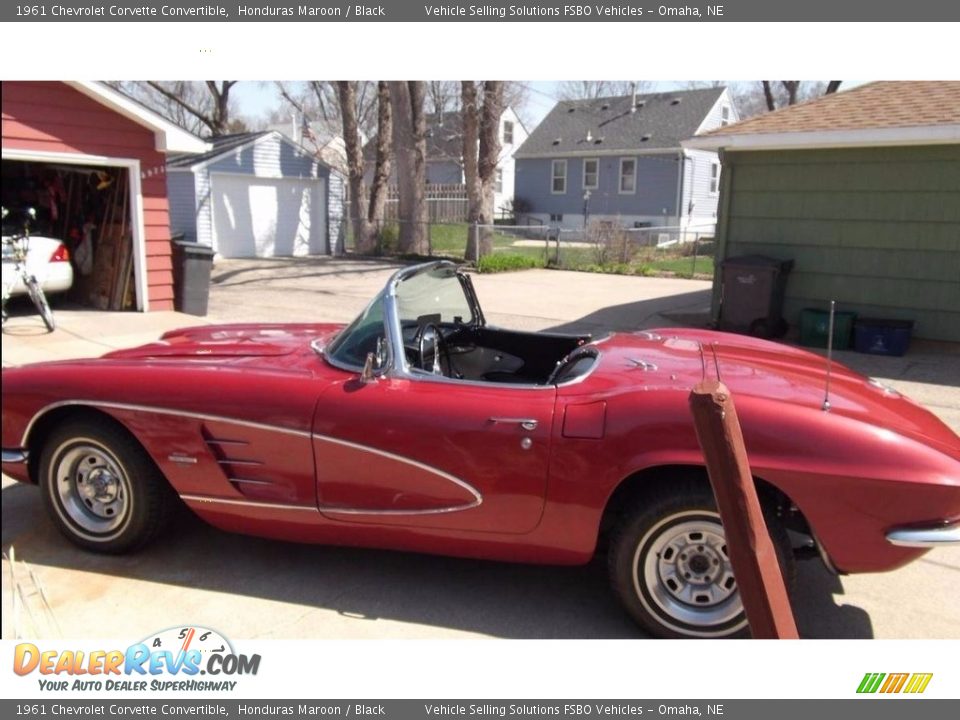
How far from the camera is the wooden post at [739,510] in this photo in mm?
1353

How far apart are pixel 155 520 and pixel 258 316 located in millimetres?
7765

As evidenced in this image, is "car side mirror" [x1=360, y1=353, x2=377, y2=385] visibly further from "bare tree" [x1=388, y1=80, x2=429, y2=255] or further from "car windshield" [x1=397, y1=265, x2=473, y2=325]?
"bare tree" [x1=388, y1=80, x2=429, y2=255]

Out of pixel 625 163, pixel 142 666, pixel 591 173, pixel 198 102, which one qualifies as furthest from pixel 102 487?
pixel 198 102

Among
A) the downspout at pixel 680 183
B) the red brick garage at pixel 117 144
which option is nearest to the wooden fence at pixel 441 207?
the downspout at pixel 680 183

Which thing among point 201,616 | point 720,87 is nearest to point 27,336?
point 201,616

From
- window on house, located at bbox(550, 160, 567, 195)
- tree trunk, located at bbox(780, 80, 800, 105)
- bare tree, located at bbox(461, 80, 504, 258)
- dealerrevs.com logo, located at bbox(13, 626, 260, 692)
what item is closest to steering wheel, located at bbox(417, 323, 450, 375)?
dealerrevs.com logo, located at bbox(13, 626, 260, 692)

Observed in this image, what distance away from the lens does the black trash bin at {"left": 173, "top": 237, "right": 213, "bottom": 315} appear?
1059 centimetres

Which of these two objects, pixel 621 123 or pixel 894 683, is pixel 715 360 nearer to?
pixel 894 683

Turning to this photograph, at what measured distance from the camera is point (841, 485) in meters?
2.52

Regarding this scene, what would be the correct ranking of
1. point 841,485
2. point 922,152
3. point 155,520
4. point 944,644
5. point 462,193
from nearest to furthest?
1. point 841,485
2. point 944,644
3. point 155,520
4. point 922,152
5. point 462,193

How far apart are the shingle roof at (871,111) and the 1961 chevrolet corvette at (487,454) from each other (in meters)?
6.34

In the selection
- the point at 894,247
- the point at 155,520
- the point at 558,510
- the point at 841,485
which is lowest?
the point at 155,520

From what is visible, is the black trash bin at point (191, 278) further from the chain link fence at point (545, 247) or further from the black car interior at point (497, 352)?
the black car interior at point (497, 352)

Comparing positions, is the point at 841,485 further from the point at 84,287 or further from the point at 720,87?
the point at 720,87
